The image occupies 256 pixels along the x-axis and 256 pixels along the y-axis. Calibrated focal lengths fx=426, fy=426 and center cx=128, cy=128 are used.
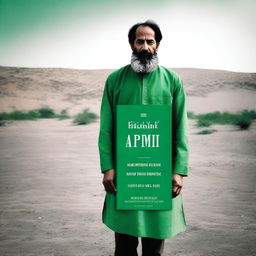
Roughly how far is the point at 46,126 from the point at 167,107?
525 inches

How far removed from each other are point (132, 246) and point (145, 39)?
3.74 ft

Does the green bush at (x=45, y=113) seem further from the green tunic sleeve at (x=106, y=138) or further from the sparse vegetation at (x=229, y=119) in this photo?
the green tunic sleeve at (x=106, y=138)

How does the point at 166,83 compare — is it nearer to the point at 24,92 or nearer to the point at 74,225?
the point at 74,225

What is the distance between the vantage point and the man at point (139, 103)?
2.27 meters

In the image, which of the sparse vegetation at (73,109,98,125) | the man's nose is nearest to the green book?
the man's nose

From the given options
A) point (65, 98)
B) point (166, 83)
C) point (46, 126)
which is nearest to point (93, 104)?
point (65, 98)

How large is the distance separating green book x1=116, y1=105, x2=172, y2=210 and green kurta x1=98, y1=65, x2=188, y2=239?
0.20 ft

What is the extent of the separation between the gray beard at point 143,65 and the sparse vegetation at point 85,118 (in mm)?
A: 13490

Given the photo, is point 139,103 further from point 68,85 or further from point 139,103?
point 68,85

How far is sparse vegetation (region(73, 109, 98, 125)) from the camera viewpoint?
1614cm

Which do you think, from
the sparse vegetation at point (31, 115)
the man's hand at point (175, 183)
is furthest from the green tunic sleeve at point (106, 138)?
the sparse vegetation at point (31, 115)

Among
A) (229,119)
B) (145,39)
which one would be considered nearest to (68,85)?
(229,119)

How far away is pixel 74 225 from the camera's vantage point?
4.54 meters

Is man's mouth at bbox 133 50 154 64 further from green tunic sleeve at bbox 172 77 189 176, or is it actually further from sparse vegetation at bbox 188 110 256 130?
sparse vegetation at bbox 188 110 256 130
